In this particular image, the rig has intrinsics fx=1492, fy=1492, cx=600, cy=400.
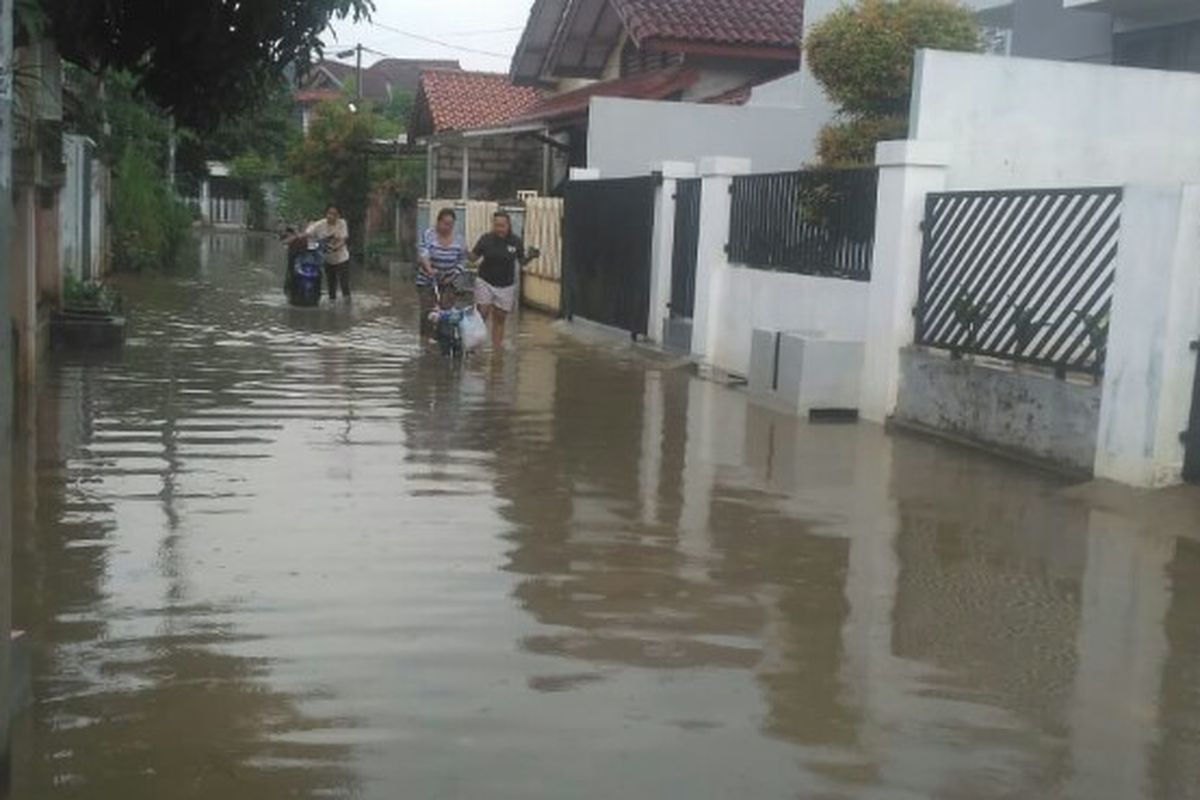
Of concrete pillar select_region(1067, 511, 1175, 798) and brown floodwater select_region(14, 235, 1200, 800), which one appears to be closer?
brown floodwater select_region(14, 235, 1200, 800)

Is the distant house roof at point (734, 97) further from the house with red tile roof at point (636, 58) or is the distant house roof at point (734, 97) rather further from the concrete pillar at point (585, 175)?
the concrete pillar at point (585, 175)

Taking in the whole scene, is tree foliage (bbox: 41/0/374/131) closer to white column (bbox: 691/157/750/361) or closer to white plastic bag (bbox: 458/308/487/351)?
white plastic bag (bbox: 458/308/487/351)

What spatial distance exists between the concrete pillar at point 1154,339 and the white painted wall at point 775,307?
3.33 meters

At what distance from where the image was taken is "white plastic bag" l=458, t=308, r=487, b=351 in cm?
1485

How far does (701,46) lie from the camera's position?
2562 cm

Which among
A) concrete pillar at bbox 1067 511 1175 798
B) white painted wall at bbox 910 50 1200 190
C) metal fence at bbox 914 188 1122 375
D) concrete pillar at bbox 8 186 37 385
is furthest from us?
white painted wall at bbox 910 50 1200 190

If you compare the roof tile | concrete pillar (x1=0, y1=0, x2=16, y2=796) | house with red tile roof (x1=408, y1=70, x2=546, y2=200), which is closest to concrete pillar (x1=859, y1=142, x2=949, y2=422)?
concrete pillar (x1=0, y1=0, x2=16, y2=796)

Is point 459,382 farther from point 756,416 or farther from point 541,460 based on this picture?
point 541,460

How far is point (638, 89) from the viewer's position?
2623 centimetres

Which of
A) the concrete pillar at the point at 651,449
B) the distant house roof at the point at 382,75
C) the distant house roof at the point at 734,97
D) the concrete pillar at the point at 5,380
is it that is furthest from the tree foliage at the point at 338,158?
the distant house roof at the point at 382,75

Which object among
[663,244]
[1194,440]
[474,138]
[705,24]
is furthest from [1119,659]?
[474,138]

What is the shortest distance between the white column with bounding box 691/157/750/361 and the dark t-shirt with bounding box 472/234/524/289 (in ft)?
7.20

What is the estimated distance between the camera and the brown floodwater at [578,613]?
4.47 metres

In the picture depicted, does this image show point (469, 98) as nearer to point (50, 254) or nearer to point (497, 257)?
point (497, 257)
